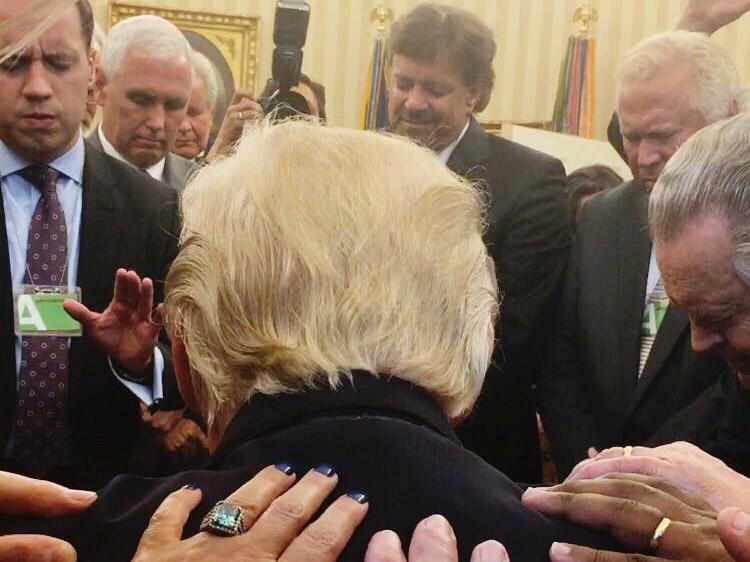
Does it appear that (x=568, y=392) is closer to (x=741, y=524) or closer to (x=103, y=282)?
(x=103, y=282)

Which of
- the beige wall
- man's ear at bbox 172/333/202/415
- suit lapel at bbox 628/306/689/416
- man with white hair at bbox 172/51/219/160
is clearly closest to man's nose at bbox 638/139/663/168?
suit lapel at bbox 628/306/689/416

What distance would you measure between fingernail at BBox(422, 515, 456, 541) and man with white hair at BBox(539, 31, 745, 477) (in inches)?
63.9

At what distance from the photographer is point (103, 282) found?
103 inches

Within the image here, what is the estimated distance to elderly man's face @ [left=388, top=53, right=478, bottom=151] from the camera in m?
3.36

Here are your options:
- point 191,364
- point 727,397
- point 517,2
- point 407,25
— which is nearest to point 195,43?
point 517,2

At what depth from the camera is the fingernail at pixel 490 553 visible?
1.19 meters

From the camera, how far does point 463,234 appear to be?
Result: 4.57ft

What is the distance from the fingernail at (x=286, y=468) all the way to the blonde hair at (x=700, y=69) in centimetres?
206

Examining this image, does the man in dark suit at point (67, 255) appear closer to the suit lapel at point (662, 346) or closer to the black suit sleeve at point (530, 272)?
the black suit sleeve at point (530, 272)

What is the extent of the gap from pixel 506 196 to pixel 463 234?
1.89m

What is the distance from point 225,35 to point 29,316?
16.1 ft

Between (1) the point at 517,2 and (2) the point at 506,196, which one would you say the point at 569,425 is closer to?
(2) the point at 506,196

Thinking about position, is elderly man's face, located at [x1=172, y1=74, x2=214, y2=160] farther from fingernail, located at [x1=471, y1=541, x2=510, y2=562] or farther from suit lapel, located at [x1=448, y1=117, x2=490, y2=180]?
fingernail, located at [x1=471, y1=541, x2=510, y2=562]

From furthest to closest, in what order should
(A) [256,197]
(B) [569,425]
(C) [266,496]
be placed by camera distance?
(B) [569,425], (A) [256,197], (C) [266,496]
